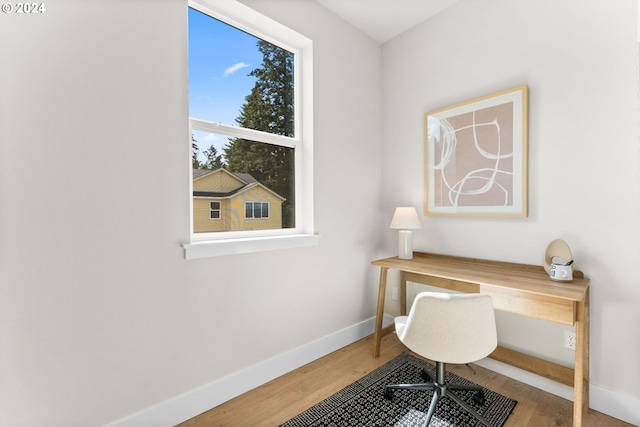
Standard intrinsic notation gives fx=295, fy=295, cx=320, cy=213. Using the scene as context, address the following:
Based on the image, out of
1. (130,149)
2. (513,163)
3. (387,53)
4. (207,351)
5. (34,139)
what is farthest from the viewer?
(387,53)

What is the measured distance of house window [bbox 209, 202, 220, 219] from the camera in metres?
1.85

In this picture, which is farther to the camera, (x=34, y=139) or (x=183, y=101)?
(x=183, y=101)

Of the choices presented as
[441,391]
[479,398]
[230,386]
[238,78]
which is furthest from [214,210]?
[479,398]

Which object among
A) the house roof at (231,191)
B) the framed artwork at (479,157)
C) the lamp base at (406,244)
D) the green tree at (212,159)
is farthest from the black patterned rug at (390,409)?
the green tree at (212,159)

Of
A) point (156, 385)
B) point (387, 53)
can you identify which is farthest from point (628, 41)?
point (156, 385)

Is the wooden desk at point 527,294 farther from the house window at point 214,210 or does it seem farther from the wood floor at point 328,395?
the house window at point 214,210

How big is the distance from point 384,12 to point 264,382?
2.93 m

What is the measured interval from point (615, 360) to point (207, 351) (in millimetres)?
2309

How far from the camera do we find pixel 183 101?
163 centimetres

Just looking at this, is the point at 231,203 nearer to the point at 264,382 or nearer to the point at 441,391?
the point at 264,382

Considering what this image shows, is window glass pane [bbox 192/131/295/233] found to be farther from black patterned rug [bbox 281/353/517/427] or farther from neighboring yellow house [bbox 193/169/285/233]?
black patterned rug [bbox 281/353/517/427]

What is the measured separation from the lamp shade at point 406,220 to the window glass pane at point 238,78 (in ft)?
3.56

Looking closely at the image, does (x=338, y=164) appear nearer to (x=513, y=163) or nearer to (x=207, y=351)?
(x=513, y=163)

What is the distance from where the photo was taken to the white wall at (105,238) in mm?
1196
